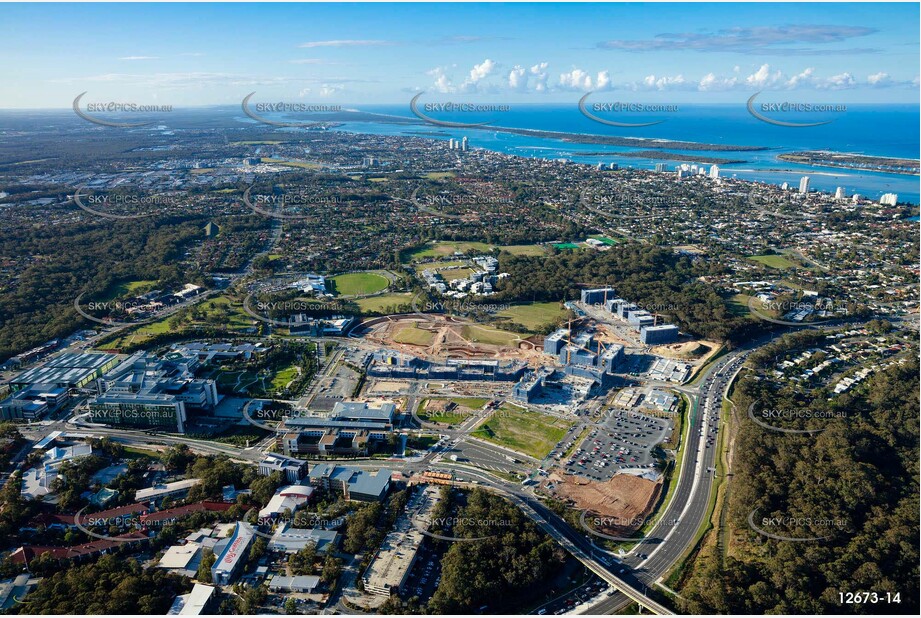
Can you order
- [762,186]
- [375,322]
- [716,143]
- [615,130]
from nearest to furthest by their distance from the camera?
[375,322], [762,186], [716,143], [615,130]

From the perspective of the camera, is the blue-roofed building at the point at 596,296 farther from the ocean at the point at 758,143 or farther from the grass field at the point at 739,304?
the ocean at the point at 758,143

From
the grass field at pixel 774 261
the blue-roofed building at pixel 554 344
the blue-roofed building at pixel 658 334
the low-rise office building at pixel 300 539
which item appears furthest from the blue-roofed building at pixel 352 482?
the grass field at pixel 774 261

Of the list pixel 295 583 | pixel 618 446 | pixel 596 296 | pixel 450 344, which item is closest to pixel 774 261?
pixel 596 296

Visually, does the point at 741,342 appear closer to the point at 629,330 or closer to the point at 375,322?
the point at 629,330

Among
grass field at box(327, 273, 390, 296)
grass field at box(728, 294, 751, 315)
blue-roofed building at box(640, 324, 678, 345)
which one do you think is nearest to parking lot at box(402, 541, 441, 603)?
blue-roofed building at box(640, 324, 678, 345)

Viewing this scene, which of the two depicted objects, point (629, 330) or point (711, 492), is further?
point (629, 330)

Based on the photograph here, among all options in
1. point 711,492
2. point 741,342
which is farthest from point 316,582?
point 741,342

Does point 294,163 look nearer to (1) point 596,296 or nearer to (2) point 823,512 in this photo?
(1) point 596,296
